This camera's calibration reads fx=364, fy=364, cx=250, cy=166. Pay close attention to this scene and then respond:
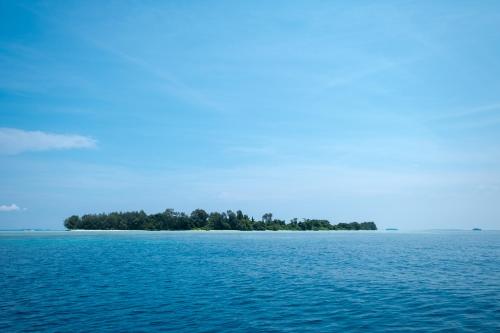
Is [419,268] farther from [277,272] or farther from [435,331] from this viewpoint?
[435,331]

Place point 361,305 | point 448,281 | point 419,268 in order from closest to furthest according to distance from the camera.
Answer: point 361,305 < point 448,281 < point 419,268

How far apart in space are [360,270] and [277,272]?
11765 millimetres

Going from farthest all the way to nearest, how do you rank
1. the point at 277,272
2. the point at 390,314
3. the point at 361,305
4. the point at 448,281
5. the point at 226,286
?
1. the point at 277,272
2. the point at 448,281
3. the point at 226,286
4. the point at 361,305
5. the point at 390,314

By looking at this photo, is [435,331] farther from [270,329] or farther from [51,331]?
[51,331]

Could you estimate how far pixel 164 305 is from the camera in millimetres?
29594

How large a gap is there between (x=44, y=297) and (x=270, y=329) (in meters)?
22.0

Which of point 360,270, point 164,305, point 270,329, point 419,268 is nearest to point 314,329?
point 270,329

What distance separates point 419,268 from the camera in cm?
5269

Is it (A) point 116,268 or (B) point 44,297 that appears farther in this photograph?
(A) point 116,268

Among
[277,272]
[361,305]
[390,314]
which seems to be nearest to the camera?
[390,314]

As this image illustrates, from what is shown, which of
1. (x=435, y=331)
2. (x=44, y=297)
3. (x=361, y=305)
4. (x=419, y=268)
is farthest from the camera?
(x=419, y=268)

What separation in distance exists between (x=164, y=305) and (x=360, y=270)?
30673mm

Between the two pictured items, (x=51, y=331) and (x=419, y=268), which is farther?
(x=419, y=268)

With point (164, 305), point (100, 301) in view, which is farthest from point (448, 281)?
point (100, 301)
